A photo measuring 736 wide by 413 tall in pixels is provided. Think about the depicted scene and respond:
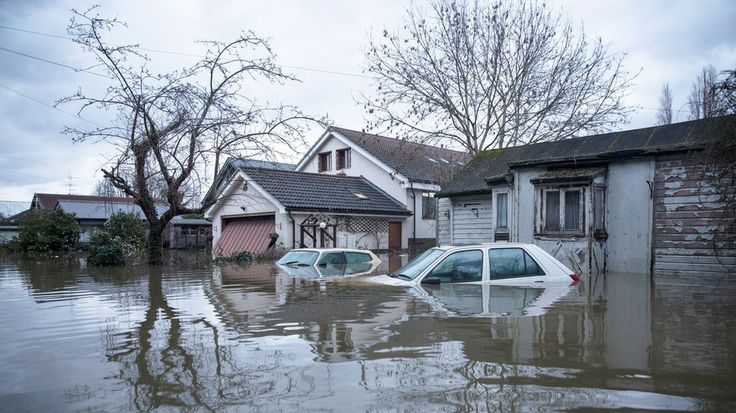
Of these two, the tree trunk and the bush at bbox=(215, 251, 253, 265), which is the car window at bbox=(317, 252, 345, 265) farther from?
the tree trunk

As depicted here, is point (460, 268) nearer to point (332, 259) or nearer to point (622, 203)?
point (332, 259)

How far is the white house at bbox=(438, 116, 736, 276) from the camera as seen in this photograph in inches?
529

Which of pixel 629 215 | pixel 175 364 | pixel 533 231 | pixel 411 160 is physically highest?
pixel 411 160

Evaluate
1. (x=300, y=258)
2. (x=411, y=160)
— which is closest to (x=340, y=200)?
(x=411, y=160)

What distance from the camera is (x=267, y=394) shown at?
437 cm

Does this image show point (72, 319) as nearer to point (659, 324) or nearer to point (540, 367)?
point (540, 367)

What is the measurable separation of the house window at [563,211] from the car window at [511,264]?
6719 millimetres

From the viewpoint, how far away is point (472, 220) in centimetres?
2006

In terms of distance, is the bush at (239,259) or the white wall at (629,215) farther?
the bush at (239,259)

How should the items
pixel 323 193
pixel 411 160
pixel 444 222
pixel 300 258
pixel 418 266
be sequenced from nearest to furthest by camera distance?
pixel 418 266
pixel 300 258
pixel 444 222
pixel 323 193
pixel 411 160

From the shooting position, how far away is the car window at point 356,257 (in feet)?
51.2

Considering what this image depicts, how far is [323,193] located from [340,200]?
910 millimetres

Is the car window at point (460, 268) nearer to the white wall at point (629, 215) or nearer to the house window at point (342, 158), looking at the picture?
the white wall at point (629, 215)

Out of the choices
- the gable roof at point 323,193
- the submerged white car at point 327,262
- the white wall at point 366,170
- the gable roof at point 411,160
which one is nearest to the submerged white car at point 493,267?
the submerged white car at point 327,262
